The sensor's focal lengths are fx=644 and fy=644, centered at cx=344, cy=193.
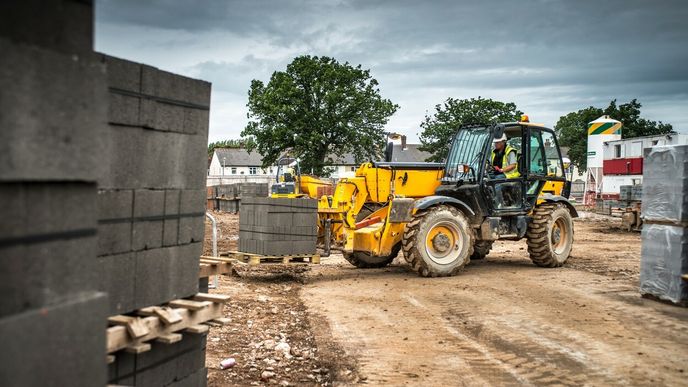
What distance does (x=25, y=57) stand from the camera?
228 cm

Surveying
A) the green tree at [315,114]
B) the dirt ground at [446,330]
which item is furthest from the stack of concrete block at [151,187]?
the green tree at [315,114]

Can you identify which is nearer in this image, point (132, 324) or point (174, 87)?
point (132, 324)

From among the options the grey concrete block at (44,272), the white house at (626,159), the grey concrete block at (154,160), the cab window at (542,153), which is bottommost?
the grey concrete block at (44,272)

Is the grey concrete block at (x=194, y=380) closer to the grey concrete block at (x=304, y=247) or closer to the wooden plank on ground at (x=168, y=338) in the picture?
the wooden plank on ground at (x=168, y=338)

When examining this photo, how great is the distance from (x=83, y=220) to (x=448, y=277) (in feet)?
32.4

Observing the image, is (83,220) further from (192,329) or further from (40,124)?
(192,329)

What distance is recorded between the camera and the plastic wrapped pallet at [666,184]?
9406mm

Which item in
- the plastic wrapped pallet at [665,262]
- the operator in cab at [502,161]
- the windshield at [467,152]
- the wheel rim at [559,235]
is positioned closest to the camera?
the plastic wrapped pallet at [665,262]

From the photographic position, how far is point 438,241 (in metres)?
11.8

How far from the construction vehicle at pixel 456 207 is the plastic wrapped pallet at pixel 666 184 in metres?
3.06

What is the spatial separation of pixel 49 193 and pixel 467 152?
11.2 meters

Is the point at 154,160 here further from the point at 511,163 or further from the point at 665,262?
the point at 511,163

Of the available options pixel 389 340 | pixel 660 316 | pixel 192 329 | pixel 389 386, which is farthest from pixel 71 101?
pixel 660 316

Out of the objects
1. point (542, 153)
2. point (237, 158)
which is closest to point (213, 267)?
point (542, 153)
